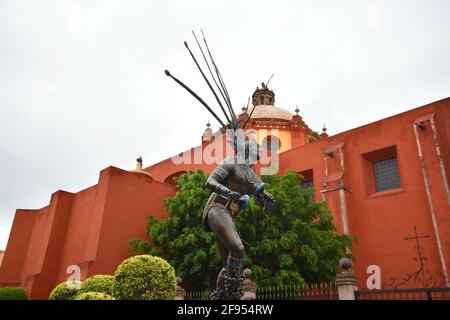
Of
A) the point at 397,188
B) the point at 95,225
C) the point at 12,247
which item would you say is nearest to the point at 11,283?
the point at 12,247

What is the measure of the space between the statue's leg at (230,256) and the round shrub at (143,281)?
1791mm

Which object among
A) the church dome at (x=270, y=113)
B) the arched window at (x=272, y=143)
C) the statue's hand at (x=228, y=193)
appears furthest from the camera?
the church dome at (x=270, y=113)

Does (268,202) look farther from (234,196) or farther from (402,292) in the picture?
(402,292)

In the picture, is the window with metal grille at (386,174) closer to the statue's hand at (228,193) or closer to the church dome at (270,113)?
the church dome at (270,113)

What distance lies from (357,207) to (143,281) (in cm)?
1158

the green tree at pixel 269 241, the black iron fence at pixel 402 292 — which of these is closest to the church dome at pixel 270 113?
the green tree at pixel 269 241

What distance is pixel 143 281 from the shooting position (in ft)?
19.7

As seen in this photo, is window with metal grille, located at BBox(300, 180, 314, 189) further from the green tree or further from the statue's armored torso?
the statue's armored torso

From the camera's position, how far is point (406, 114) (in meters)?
15.3

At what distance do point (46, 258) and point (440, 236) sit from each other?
1538 cm

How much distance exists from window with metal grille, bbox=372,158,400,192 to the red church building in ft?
0.15

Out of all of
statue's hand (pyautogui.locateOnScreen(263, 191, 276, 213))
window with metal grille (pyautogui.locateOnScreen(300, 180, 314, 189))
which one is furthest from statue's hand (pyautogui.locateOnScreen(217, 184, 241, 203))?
Answer: window with metal grille (pyautogui.locateOnScreen(300, 180, 314, 189))

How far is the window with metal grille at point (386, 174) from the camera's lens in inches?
600

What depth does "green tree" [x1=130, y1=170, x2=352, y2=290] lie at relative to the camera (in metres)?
11.2
